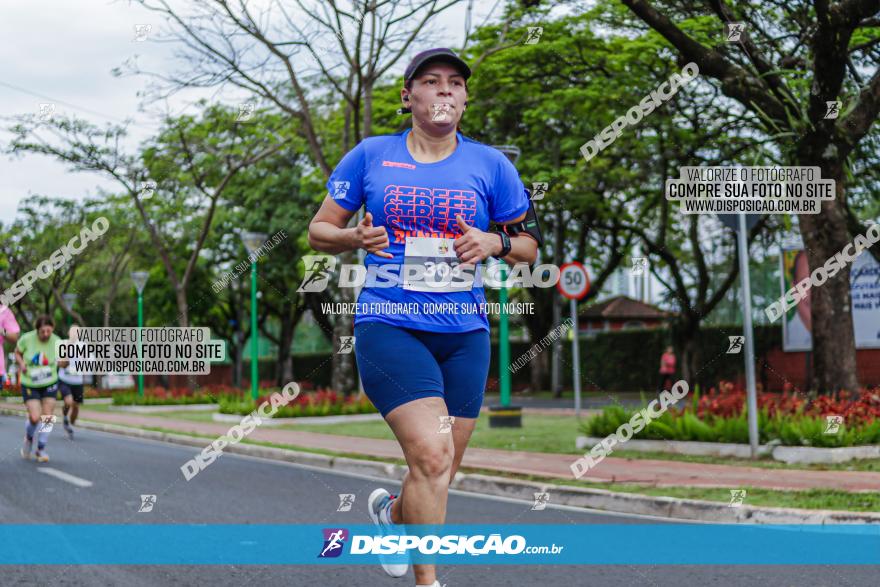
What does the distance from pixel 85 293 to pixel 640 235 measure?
25699mm

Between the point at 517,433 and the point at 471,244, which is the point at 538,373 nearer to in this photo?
the point at 517,433

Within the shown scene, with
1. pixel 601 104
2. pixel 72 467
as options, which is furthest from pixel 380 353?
pixel 601 104

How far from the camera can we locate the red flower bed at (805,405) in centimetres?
1079

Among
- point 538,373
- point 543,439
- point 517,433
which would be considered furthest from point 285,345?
point 543,439

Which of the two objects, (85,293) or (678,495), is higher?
(85,293)

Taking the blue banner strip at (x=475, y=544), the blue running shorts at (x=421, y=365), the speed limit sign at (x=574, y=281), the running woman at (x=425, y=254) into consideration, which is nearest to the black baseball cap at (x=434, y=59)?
the running woman at (x=425, y=254)

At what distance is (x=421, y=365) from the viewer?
351cm

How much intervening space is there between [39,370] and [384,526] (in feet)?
29.1

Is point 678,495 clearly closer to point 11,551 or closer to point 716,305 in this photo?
point 11,551

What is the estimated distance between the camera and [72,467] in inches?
448

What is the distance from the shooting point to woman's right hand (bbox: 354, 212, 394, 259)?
11.3ft

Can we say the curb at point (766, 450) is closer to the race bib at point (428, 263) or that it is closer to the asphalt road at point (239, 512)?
the asphalt road at point (239, 512)

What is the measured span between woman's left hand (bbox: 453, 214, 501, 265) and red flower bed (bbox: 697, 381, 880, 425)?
8.24m

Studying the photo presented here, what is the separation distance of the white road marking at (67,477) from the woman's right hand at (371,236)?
7.05 m
